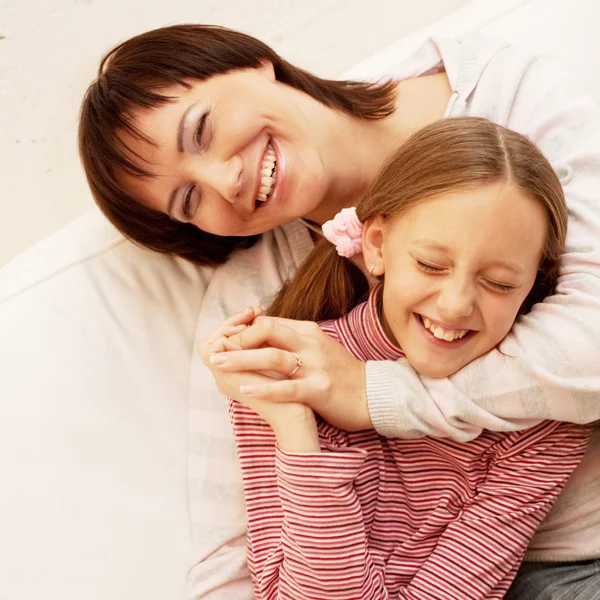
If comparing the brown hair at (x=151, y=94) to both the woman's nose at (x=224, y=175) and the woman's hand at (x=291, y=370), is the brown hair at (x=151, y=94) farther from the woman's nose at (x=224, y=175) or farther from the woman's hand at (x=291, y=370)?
the woman's hand at (x=291, y=370)

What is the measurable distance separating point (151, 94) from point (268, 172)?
231mm

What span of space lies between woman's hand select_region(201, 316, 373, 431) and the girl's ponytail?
5.5 inches

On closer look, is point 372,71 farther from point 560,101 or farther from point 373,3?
point 560,101

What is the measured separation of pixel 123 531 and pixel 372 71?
1136 mm

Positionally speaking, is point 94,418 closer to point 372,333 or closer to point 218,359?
point 218,359

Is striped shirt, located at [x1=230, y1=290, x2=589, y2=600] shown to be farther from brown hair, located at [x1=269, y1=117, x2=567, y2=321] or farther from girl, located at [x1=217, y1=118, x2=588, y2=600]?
brown hair, located at [x1=269, y1=117, x2=567, y2=321]

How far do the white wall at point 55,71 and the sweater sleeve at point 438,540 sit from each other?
101cm

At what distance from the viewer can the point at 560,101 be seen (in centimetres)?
128

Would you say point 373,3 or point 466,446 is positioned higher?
point 373,3

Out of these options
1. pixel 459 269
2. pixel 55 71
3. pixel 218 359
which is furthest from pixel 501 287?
pixel 55 71

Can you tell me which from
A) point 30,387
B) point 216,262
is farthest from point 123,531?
point 216,262

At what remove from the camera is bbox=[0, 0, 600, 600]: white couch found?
1218 millimetres

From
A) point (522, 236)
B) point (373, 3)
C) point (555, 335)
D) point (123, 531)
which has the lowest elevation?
point (123, 531)

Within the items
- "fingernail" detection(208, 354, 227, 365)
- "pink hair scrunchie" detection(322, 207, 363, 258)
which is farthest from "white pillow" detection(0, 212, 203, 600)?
"pink hair scrunchie" detection(322, 207, 363, 258)
